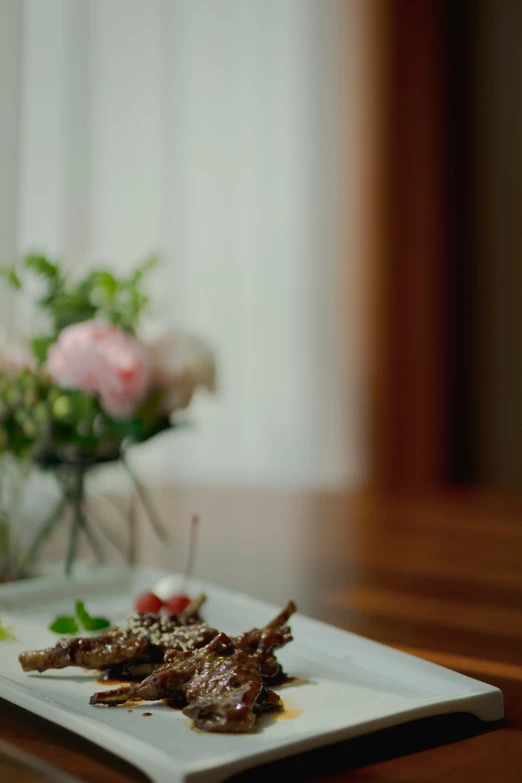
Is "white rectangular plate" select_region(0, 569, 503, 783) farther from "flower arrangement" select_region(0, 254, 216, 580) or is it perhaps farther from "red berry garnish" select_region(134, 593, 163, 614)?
"flower arrangement" select_region(0, 254, 216, 580)

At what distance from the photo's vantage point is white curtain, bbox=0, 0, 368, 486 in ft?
10.1

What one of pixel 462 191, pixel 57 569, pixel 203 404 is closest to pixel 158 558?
pixel 57 569

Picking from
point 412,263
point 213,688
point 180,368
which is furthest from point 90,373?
point 412,263

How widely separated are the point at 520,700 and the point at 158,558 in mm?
876

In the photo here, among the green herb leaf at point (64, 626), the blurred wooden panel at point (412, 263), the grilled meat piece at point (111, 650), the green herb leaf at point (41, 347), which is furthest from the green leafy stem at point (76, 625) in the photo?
the blurred wooden panel at point (412, 263)

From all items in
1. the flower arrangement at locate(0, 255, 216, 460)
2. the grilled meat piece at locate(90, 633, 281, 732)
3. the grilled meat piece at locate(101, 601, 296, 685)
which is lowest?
→ the grilled meat piece at locate(101, 601, 296, 685)

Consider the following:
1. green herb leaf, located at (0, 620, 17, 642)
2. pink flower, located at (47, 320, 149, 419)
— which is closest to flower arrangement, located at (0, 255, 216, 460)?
pink flower, located at (47, 320, 149, 419)

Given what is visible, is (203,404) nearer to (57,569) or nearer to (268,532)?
(268,532)

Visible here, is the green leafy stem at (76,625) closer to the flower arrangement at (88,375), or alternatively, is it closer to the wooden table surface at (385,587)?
the wooden table surface at (385,587)

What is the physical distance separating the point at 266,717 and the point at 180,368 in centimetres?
70

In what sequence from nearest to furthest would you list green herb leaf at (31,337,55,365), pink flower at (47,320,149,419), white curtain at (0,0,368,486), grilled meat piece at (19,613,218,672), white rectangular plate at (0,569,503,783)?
white rectangular plate at (0,569,503,783), grilled meat piece at (19,613,218,672), pink flower at (47,320,149,419), green herb leaf at (31,337,55,365), white curtain at (0,0,368,486)

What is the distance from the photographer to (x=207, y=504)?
7.76 ft

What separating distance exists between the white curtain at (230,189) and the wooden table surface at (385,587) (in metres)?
1.13

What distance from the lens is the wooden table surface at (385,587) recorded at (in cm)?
76
